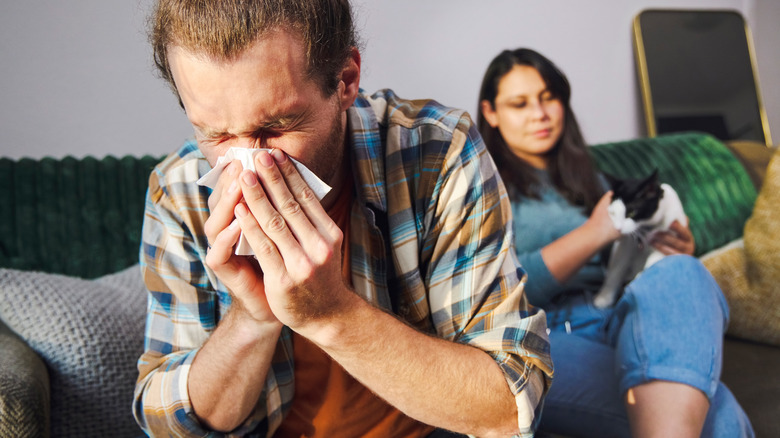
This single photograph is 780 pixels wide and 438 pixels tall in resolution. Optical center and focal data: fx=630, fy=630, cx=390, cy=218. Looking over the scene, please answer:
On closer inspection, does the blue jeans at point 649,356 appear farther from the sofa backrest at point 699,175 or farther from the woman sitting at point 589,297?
the sofa backrest at point 699,175

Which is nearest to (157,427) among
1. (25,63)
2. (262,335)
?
(262,335)

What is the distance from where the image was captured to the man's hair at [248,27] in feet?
2.34

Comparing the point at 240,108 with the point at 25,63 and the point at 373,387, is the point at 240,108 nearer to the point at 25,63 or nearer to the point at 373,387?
the point at 373,387

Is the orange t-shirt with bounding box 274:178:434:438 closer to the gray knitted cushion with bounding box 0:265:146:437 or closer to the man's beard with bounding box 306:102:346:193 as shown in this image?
the man's beard with bounding box 306:102:346:193

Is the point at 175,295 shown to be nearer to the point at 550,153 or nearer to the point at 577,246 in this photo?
the point at 577,246

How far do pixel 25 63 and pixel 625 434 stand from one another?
161 cm

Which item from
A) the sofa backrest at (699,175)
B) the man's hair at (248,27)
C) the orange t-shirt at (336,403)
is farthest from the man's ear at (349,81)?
the sofa backrest at (699,175)

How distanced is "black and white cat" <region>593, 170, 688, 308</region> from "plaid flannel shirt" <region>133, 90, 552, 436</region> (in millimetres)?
676

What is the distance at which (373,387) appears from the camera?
0.77m

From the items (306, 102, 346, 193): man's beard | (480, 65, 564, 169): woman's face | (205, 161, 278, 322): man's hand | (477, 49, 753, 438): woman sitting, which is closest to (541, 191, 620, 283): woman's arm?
(477, 49, 753, 438): woman sitting

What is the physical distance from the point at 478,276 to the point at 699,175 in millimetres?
1563

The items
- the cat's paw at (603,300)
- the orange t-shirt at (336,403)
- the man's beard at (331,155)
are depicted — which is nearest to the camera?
the man's beard at (331,155)

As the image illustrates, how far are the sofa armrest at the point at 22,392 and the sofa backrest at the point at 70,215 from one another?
41cm

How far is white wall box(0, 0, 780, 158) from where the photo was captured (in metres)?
1.60
